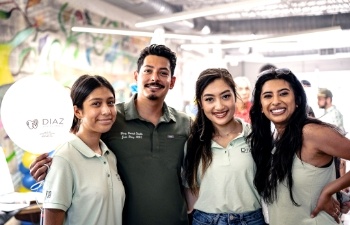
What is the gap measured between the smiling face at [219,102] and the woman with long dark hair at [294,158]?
18 cm

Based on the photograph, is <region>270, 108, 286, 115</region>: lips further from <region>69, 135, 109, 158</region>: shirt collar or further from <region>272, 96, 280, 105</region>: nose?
<region>69, 135, 109, 158</region>: shirt collar

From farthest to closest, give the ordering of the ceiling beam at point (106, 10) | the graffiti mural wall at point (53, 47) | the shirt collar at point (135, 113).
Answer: the ceiling beam at point (106, 10) → the graffiti mural wall at point (53, 47) → the shirt collar at point (135, 113)

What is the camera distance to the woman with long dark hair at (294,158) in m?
1.90

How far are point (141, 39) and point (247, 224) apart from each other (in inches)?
256

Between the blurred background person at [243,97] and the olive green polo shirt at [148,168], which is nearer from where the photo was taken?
the olive green polo shirt at [148,168]

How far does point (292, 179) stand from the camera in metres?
1.94

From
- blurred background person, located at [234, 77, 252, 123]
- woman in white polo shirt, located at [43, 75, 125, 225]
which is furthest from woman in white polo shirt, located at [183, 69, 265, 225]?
blurred background person, located at [234, 77, 252, 123]

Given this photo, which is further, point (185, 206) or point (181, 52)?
point (181, 52)

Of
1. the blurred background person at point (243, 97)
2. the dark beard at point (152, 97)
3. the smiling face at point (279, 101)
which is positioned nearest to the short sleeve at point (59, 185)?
the dark beard at point (152, 97)

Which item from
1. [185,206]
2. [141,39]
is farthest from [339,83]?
[185,206]

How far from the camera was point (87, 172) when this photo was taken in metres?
1.87

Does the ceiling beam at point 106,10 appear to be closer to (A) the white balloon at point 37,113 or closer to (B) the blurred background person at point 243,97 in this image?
(B) the blurred background person at point 243,97

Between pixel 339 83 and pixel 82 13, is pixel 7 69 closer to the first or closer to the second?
pixel 82 13

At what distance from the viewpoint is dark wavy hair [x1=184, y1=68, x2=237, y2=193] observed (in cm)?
219
